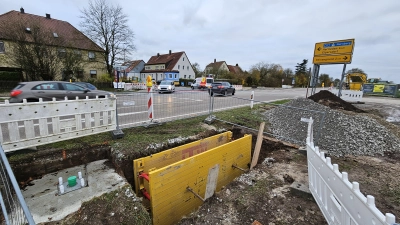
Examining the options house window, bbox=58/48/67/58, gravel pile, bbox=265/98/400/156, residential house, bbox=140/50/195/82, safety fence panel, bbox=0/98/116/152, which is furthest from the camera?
residential house, bbox=140/50/195/82

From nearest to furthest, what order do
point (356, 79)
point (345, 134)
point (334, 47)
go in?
point (345, 134)
point (334, 47)
point (356, 79)

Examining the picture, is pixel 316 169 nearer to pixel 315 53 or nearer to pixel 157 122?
pixel 157 122

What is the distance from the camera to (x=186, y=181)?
3.60 metres

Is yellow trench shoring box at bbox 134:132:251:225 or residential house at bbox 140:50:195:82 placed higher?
residential house at bbox 140:50:195:82

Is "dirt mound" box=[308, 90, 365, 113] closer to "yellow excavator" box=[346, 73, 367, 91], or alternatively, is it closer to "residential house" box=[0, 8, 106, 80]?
"yellow excavator" box=[346, 73, 367, 91]

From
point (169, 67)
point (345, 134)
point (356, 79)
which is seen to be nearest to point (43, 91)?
point (345, 134)

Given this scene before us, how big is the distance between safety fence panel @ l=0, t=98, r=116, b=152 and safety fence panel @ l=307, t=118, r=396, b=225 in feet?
14.8

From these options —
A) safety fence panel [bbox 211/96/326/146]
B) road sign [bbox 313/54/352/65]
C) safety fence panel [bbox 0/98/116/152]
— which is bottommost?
safety fence panel [bbox 211/96/326/146]

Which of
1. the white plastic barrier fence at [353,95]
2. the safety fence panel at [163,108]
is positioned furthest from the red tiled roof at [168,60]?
the safety fence panel at [163,108]

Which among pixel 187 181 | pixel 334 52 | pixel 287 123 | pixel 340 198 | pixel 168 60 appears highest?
pixel 168 60

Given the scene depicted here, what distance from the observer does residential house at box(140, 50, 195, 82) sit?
5106cm

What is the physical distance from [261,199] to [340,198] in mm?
1406

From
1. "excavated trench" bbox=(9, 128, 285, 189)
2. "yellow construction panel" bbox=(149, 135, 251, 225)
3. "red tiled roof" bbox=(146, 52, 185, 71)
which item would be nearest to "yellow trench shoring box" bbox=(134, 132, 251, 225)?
"yellow construction panel" bbox=(149, 135, 251, 225)

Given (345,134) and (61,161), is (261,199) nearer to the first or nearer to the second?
(61,161)
